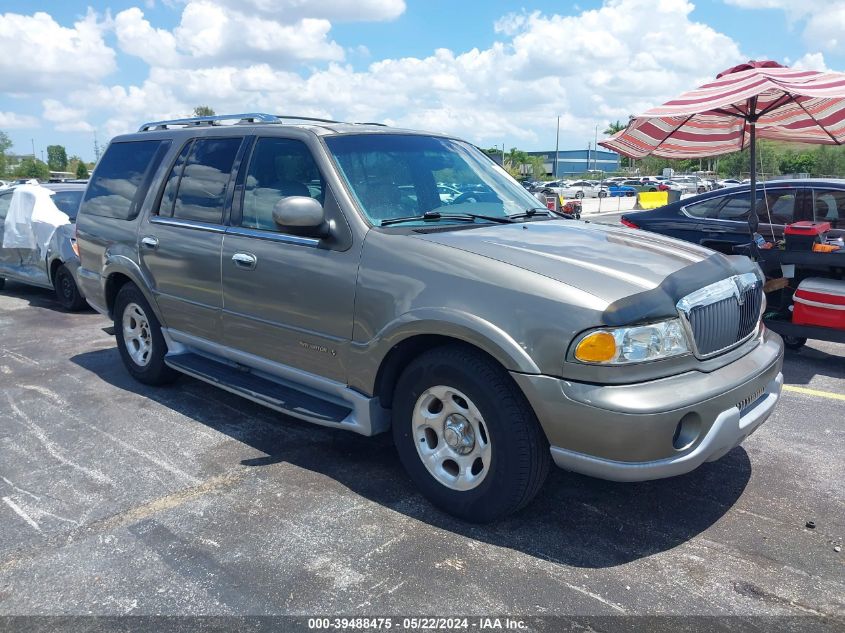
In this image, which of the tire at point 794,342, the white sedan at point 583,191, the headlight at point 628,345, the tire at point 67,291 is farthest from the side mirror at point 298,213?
the white sedan at point 583,191

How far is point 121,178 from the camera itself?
5.52 metres

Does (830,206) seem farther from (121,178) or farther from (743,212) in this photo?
(121,178)

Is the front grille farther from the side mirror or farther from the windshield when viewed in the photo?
the side mirror

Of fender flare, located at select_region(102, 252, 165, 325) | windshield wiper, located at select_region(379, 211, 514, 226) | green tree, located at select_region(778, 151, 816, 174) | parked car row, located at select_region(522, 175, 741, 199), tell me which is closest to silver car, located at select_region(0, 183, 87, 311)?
fender flare, located at select_region(102, 252, 165, 325)

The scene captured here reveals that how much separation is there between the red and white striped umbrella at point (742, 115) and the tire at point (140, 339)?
4618 mm

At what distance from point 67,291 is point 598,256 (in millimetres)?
7601

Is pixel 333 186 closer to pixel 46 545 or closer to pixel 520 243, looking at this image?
pixel 520 243

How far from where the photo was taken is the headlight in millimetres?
2861

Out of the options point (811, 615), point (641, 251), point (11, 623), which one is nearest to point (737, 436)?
point (811, 615)

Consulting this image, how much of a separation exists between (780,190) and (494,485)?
19.2 ft

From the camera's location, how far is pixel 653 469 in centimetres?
291

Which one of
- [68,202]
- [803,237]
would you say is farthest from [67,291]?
[803,237]

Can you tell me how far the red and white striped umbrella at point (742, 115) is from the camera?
579 cm

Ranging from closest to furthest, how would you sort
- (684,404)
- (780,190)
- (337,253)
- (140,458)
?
(684,404) < (337,253) < (140,458) < (780,190)
